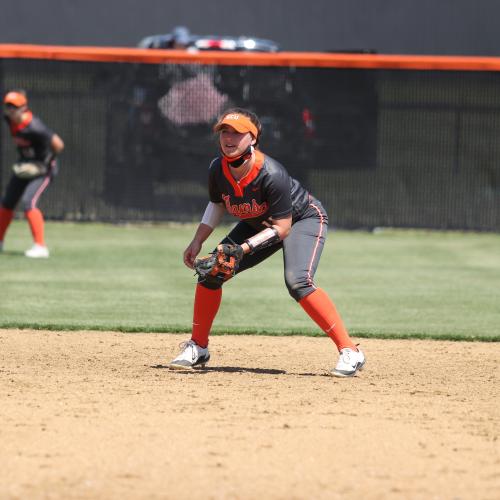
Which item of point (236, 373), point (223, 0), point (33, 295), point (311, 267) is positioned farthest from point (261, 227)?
point (223, 0)

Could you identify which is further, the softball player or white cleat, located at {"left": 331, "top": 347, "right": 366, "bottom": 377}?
the softball player

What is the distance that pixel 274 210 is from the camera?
7289mm

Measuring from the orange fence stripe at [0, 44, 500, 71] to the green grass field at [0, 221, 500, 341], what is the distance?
2.36 meters

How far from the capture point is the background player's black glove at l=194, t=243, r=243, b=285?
23.4 ft

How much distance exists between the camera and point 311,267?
295 inches

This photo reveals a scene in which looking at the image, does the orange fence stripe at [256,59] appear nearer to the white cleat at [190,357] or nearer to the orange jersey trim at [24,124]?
the orange jersey trim at [24,124]

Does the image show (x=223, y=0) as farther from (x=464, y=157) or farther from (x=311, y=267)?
(x=311, y=267)

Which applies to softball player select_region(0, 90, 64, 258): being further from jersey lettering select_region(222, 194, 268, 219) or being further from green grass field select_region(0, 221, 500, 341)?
jersey lettering select_region(222, 194, 268, 219)

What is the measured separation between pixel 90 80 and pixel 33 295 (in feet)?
20.4

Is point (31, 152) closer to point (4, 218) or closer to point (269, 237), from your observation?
point (4, 218)

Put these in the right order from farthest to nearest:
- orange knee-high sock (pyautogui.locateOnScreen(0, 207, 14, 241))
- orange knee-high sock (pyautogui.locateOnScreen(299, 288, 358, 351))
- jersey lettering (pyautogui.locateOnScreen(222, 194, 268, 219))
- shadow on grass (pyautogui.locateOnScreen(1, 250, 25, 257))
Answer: orange knee-high sock (pyautogui.locateOnScreen(0, 207, 14, 241)) < shadow on grass (pyautogui.locateOnScreen(1, 250, 25, 257)) < orange knee-high sock (pyautogui.locateOnScreen(299, 288, 358, 351)) < jersey lettering (pyautogui.locateOnScreen(222, 194, 268, 219))

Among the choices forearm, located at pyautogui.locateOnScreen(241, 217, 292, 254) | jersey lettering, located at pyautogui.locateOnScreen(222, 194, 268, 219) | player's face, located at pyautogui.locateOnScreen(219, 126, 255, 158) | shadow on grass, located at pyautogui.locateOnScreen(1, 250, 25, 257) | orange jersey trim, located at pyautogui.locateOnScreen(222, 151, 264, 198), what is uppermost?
player's face, located at pyautogui.locateOnScreen(219, 126, 255, 158)

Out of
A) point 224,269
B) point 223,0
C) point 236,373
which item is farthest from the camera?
point 223,0

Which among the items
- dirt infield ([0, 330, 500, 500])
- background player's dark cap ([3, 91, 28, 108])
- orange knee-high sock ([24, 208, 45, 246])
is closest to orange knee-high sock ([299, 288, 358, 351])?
dirt infield ([0, 330, 500, 500])
